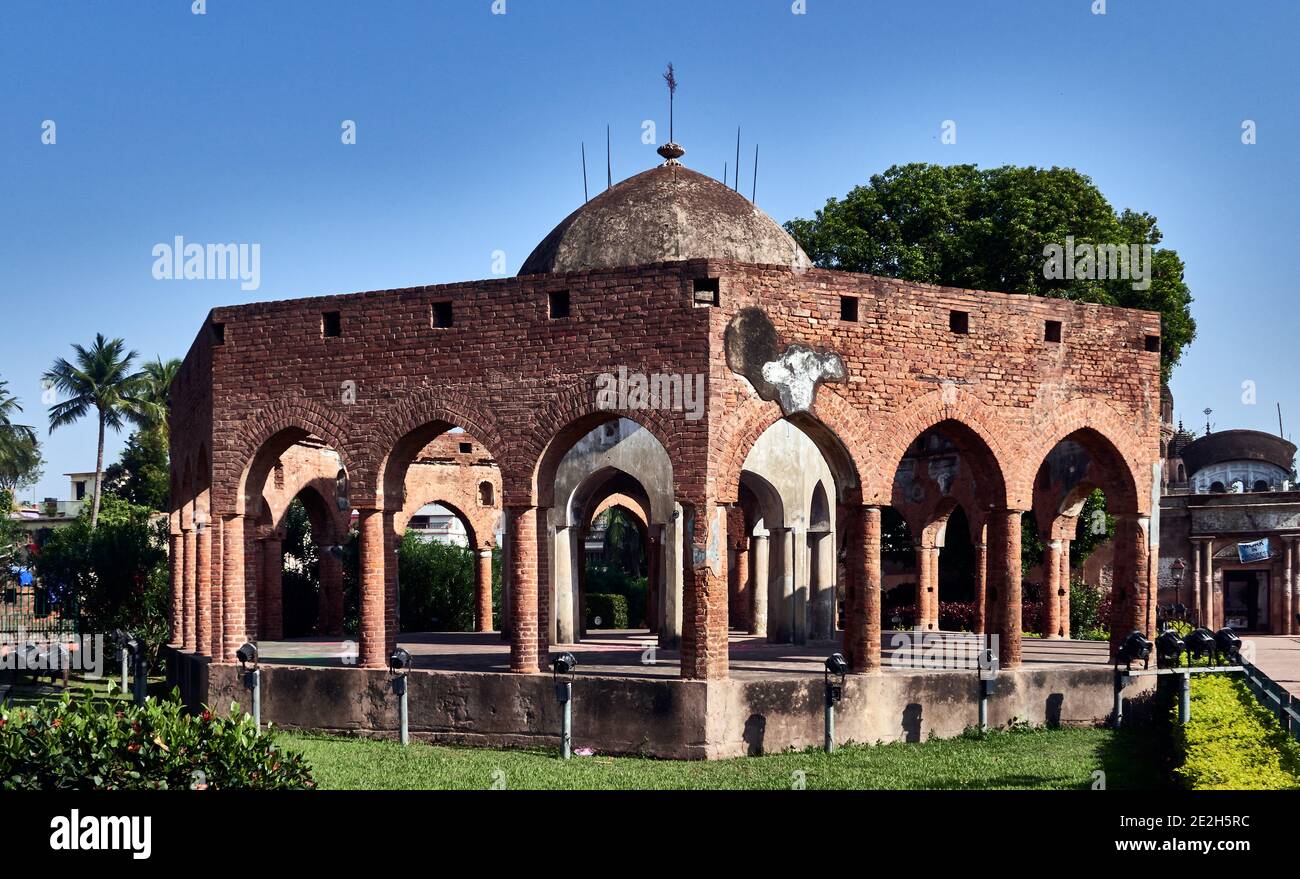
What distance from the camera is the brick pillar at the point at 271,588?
23.2 meters

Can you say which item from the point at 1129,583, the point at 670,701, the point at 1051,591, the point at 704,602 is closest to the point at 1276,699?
the point at 1129,583

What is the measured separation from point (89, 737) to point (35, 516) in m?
51.0

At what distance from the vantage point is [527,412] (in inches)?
573

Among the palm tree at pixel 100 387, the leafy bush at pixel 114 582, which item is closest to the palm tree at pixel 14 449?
the palm tree at pixel 100 387

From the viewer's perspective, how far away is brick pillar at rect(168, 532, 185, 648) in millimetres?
20859

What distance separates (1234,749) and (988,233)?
58.8 feet

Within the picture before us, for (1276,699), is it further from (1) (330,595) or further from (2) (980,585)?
(1) (330,595)

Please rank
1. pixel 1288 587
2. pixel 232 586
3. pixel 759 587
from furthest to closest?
pixel 1288 587
pixel 759 587
pixel 232 586

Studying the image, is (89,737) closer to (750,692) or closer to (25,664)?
(750,692)

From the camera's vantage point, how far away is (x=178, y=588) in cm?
2131

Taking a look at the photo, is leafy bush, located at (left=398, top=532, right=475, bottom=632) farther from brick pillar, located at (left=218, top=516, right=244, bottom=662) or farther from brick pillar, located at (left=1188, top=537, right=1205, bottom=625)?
brick pillar, located at (left=1188, top=537, right=1205, bottom=625)

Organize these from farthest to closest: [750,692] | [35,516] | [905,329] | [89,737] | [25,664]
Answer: [35,516]
[25,664]
[905,329]
[750,692]
[89,737]

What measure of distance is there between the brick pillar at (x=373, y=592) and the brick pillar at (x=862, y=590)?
17.0ft

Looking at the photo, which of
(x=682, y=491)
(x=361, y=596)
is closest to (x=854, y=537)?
(x=682, y=491)
